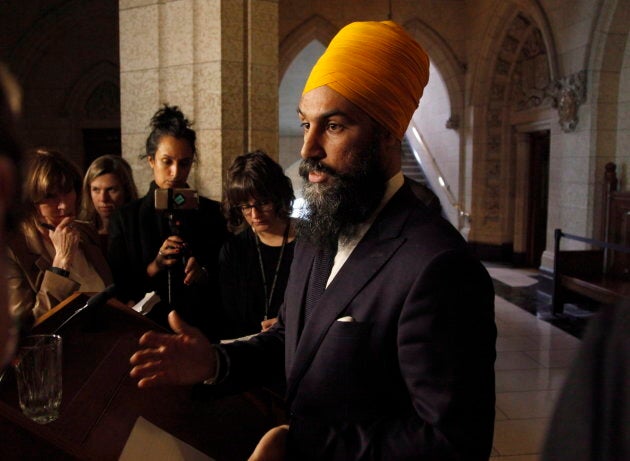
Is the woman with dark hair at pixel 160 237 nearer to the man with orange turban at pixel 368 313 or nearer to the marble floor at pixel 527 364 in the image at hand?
the man with orange turban at pixel 368 313

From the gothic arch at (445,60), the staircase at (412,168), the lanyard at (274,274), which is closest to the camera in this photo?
the lanyard at (274,274)

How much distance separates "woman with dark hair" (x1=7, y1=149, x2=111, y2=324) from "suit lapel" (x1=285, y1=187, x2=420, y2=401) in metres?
1.14

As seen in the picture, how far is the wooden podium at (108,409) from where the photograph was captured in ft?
2.81

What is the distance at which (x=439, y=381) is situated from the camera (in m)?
1.01

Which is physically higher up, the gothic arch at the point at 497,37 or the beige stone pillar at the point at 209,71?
the gothic arch at the point at 497,37

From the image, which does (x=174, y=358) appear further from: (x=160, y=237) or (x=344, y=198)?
(x=160, y=237)

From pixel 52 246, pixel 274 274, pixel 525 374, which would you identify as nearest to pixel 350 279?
pixel 274 274

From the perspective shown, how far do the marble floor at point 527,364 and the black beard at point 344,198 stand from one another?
1.12m

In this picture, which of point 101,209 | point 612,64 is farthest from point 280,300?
point 612,64

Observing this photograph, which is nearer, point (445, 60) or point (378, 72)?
point (378, 72)

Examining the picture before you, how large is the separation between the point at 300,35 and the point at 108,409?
31.7ft

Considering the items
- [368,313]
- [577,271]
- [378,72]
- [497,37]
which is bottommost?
[577,271]

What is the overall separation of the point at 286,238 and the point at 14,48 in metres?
8.88

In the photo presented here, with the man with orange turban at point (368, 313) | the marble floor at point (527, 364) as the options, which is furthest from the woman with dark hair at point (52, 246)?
the marble floor at point (527, 364)
